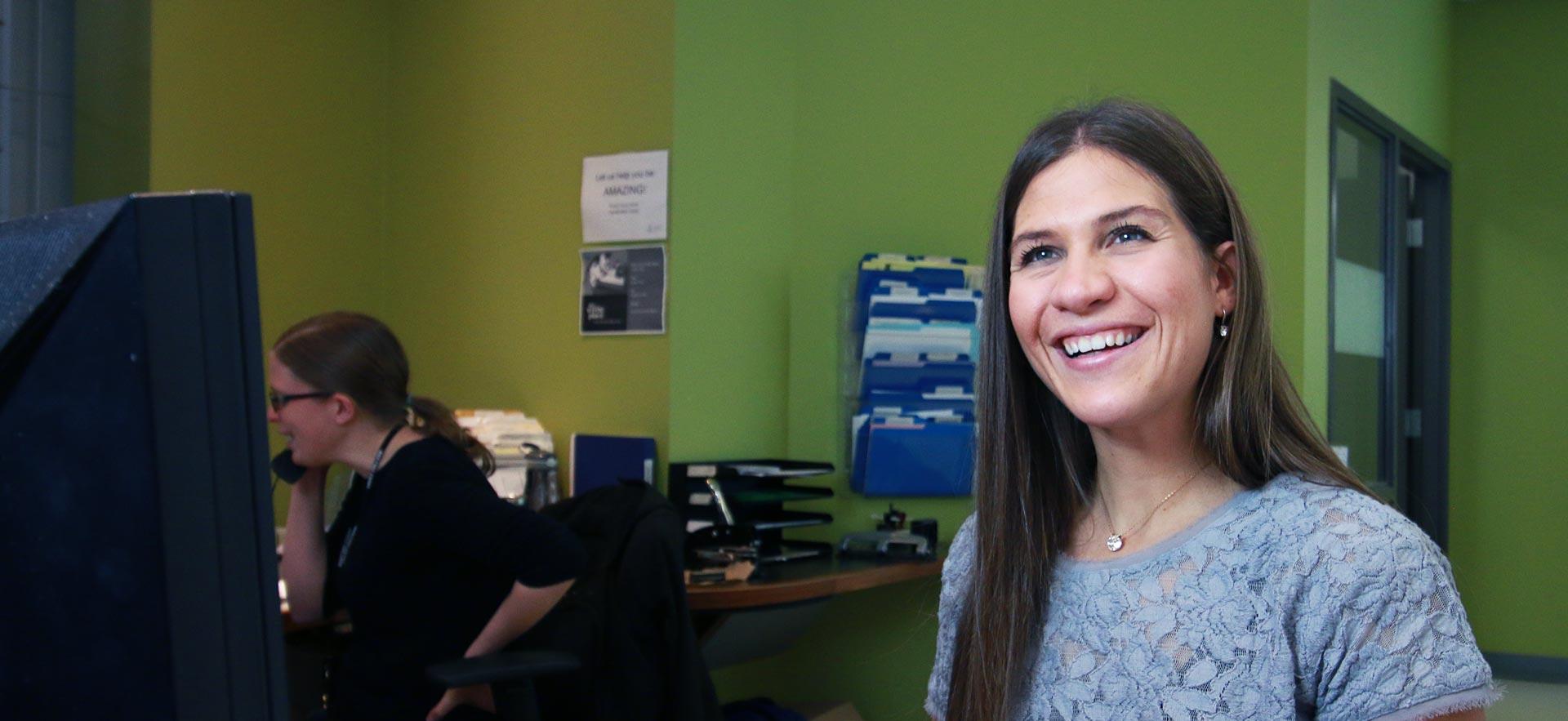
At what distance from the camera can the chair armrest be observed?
215 cm

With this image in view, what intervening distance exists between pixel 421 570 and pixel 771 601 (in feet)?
2.89

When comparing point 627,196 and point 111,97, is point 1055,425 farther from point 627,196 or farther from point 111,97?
point 111,97

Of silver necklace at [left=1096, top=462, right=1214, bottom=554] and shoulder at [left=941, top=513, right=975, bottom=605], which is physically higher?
silver necklace at [left=1096, top=462, right=1214, bottom=554]

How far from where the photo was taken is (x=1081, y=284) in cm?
114

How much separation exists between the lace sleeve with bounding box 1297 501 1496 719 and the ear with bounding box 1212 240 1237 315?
0.22m

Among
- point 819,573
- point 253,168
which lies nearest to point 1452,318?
point 819,573

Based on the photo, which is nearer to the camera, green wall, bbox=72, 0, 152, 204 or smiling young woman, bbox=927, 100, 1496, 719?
smiling young woman, bbox=927, 100, 1496, 719

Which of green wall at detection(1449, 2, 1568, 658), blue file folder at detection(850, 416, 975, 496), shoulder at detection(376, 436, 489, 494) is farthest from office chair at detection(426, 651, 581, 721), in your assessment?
green wall at detection(1449, 2, 1568, 658)

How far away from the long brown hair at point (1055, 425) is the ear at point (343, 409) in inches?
62.0

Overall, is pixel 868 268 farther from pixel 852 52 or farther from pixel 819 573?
pixel 819 573

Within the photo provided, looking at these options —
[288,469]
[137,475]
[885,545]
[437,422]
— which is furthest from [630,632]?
[137,475]

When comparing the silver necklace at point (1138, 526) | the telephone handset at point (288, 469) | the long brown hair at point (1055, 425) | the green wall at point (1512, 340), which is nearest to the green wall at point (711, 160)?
the telephone handset at point (288, 469)

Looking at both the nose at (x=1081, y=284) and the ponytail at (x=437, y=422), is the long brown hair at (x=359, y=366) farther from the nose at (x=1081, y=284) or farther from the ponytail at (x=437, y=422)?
the nose at (x=1081, y=284)

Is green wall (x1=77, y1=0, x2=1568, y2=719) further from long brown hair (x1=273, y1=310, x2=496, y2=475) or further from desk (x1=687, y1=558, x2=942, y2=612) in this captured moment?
long brown hair (x1=273, y1=310, x2=496, y2=475)
